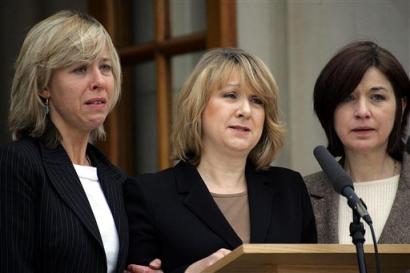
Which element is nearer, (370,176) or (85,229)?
(85,229)

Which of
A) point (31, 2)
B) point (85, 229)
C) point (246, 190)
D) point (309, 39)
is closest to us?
point (85, 229)

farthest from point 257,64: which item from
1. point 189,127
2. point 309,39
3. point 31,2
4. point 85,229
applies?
point 31,2

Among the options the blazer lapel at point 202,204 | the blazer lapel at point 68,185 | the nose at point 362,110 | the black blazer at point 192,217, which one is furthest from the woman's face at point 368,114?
the blazer lapel at point 68,185

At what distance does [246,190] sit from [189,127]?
12.4 inches

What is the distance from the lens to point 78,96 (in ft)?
13.4

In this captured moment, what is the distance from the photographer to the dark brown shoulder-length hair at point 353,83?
4.45 m

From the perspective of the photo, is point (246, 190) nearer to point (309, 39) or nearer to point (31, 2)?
point (309, 39)

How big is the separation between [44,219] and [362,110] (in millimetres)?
1314

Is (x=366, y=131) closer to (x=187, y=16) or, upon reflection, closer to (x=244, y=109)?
(x=244, y=109)

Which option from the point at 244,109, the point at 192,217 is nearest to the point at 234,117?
the point at 244,109

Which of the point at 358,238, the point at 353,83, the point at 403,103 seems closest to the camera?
the point at 358,238

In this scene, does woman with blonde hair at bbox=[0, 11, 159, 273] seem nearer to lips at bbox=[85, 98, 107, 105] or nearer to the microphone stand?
lips at bbox=[85, 98, 107, 105]

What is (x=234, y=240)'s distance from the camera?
4.05 meters

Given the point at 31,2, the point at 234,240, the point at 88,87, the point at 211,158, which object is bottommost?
the point at 234,240
